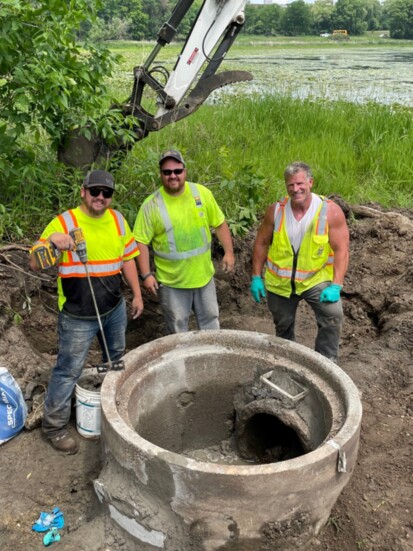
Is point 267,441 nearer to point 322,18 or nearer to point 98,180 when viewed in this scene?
point 98,180

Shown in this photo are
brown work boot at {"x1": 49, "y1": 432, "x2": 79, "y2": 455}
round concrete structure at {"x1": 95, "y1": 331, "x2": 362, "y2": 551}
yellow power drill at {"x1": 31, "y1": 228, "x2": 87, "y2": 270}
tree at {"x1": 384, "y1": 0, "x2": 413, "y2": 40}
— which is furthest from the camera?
tree at {"x1": 384, "y1": 0, "x2": 413, "y2": 40}

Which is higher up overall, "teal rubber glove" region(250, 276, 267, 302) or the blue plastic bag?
"teal rubber glove" region(250, 276, 267, 302)

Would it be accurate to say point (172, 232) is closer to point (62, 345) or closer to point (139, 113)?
point (62, 345)

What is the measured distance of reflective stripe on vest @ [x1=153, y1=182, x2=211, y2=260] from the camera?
3.90m

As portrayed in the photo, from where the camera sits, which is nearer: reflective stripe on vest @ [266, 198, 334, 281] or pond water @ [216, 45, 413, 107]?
reflective stripe on vest @ [266, 198, 334, 281]

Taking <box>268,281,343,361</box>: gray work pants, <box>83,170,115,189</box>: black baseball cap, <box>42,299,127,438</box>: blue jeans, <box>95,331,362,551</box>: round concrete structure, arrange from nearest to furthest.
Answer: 1. <box>95,331,362,551</box>: round concrete structure
2. <box>83,170,115,189</box>: black baseball cap
3. <box>42,299,127,438</box>: blue jeans
4. <box>268,281,343,361</box>: gray work pants

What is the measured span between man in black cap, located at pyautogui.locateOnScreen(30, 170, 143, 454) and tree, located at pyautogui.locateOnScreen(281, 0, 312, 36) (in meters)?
40.8

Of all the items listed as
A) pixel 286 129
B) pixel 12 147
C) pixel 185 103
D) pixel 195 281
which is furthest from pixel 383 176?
pixel 12 147

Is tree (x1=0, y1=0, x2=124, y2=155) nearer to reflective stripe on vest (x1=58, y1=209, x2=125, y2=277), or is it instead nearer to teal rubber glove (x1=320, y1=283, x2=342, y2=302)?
reflective stripe on vest (x1=58, y1=209, x2=125, y2=277)

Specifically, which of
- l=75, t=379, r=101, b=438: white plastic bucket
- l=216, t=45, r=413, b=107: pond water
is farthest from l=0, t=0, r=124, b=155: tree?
l=216, t=45, r=413, b=107: pond water

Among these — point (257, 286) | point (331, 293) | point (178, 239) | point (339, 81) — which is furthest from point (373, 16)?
point (178, 239)

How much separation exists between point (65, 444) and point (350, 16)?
4530 cm

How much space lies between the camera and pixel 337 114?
8977 mm

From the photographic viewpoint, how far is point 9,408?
11.7ft
